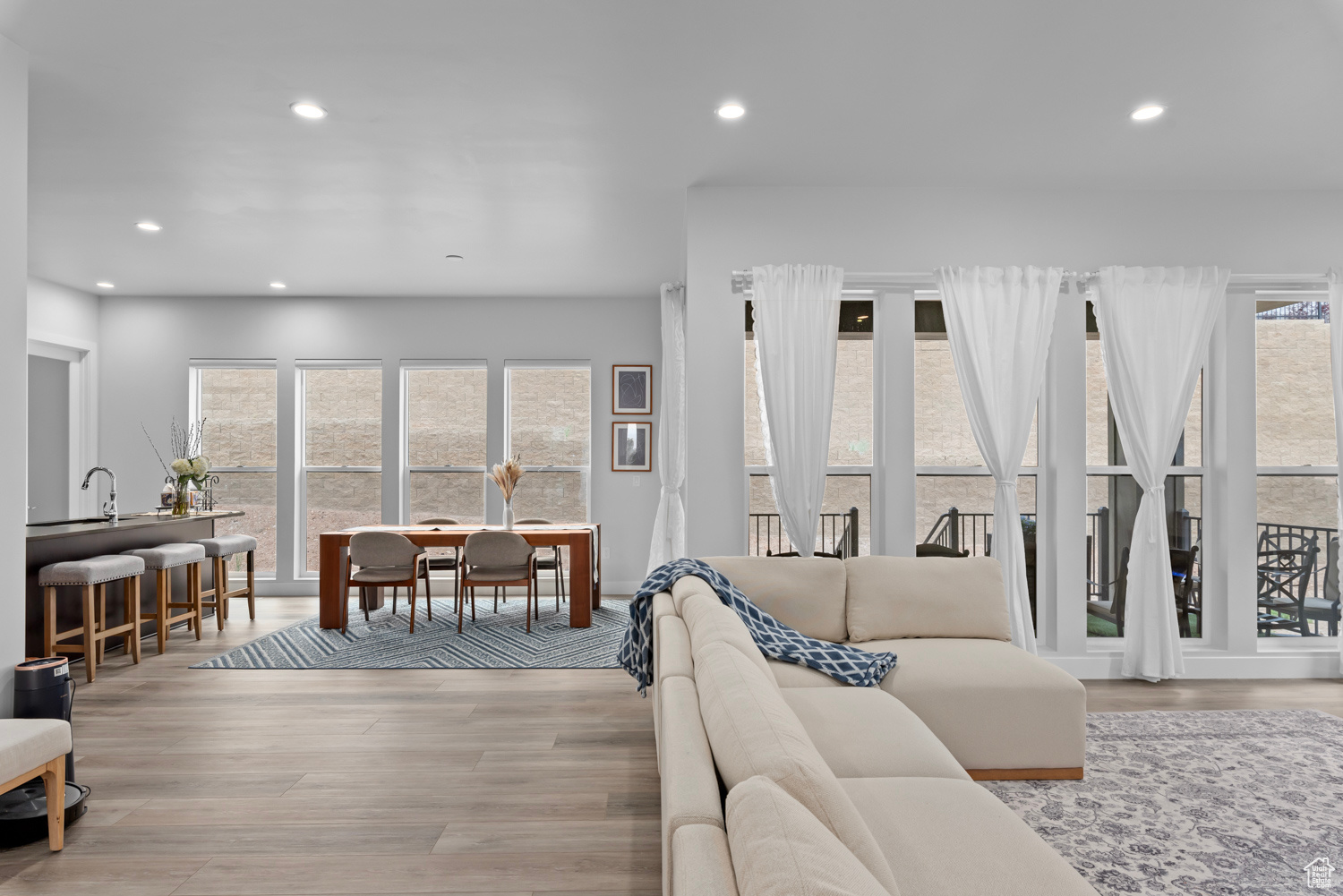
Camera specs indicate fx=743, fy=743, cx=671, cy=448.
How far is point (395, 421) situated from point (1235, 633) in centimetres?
692

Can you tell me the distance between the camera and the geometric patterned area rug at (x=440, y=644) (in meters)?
4.82

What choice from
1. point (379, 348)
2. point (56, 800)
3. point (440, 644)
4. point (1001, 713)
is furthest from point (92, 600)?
point (1001, 713)

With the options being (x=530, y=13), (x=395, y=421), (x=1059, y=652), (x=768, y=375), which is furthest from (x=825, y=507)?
(x=395, y=421)

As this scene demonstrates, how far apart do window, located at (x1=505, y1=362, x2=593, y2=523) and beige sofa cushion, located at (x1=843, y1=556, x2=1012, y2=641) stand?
424 centimetres

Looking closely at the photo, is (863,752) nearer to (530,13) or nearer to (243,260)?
(530,13)

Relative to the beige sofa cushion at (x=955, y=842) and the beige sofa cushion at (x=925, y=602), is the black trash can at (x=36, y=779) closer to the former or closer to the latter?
the beige sofa cushion at (x=955, y=842)

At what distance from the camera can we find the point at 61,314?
265 inches

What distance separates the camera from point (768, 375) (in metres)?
4.31

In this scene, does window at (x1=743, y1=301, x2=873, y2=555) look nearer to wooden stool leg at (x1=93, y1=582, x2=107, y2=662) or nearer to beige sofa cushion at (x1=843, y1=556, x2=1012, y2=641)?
beige sofa cushion at (x1=843, y1=556, x2=1012, y2=641)

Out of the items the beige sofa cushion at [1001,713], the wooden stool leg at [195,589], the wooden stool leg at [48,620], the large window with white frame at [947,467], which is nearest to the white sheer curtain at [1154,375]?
the large window with white frame at [947,467]

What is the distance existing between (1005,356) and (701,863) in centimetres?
393

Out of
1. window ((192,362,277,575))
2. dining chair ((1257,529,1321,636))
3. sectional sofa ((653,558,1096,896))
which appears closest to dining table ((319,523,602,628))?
window ((192,362,277,575))

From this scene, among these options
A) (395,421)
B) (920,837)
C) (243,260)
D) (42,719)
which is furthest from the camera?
(395,421)

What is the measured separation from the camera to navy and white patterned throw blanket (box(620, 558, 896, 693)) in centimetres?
300
